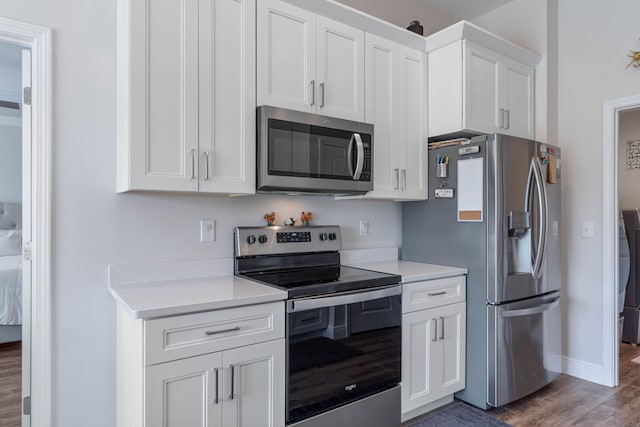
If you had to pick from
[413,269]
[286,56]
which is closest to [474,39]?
[286,56]

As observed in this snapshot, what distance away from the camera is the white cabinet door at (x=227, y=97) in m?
1.87

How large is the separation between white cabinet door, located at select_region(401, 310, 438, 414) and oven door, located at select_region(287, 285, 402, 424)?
0.32ft

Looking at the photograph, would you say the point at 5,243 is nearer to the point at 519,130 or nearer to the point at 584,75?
the point at 519,130

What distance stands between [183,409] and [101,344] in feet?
2.13

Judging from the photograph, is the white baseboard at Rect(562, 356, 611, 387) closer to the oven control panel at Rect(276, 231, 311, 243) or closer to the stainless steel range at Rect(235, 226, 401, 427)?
the stainless steel range at Rect(235, 226, 401, 427)

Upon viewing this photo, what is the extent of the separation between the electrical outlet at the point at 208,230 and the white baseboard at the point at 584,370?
2.92 metres

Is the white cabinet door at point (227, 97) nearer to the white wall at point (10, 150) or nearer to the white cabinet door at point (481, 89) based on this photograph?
the white cabinet door at point (481, 89)

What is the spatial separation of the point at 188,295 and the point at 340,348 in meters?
0.79

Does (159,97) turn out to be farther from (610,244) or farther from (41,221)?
(610,244)

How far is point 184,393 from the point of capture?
1527 mm

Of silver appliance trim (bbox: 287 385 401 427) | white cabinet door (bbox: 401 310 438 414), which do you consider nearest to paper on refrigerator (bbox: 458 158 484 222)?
white cabinet door (bbox: 401 310 438 414)

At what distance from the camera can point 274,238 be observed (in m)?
2.31

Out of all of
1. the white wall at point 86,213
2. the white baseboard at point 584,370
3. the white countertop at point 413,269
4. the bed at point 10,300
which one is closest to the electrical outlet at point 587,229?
the white baseboard at point 584,370

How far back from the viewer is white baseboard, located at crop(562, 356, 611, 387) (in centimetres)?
292
